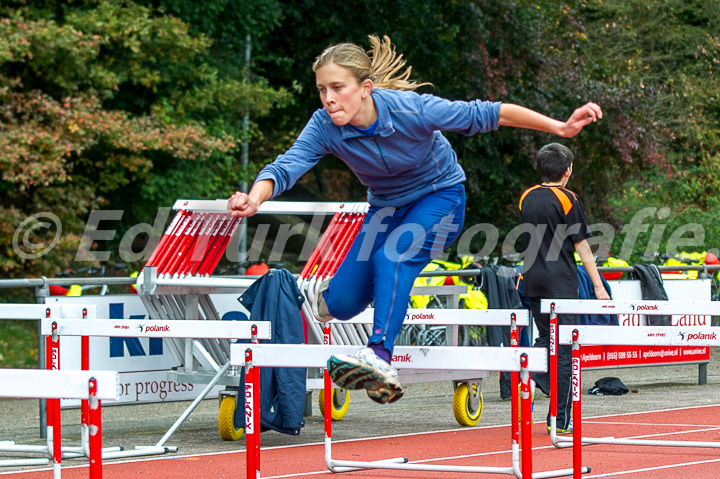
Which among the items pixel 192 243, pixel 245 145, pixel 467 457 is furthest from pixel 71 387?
pixel 245 145

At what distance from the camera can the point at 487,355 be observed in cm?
517

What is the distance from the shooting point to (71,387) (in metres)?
4.12

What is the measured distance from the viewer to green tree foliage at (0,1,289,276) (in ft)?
50.2

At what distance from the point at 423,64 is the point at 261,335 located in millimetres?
16191

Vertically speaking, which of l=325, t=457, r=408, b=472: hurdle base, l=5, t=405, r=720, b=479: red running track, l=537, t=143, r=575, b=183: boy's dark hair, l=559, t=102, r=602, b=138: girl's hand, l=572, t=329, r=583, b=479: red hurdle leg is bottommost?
l=5, t=405, r=720, b=479: red running track

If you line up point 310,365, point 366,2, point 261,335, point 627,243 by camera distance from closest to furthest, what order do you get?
1. point 310,365
2. point 261,335
3. point 366,2
4. point 627,243

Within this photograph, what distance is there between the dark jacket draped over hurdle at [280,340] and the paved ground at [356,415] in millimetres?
392

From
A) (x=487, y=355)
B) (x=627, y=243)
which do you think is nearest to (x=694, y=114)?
(x=627, y=243)

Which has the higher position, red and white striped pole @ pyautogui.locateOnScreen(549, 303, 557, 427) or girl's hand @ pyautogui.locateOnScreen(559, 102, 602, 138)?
girl's hand @ pyautogui.locateOnScreen(559, 102, 602, 138)

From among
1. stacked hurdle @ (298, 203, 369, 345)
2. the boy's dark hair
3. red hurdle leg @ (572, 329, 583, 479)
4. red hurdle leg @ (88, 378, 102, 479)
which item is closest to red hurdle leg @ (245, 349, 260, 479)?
red hurdle leg @ (88, 378, 102, 479)

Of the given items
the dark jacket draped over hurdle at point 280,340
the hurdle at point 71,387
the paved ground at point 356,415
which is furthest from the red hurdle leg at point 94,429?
the dark jacket draped over hurdle at point 280,340

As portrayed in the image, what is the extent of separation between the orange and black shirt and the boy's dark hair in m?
0.20

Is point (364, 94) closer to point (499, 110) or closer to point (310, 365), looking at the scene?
point (499, 110)

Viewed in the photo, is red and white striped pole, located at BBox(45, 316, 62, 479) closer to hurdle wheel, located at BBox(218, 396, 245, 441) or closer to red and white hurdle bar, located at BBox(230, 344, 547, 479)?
red and white hurdle bar, located at BBox(230, 344, 547, 479)
